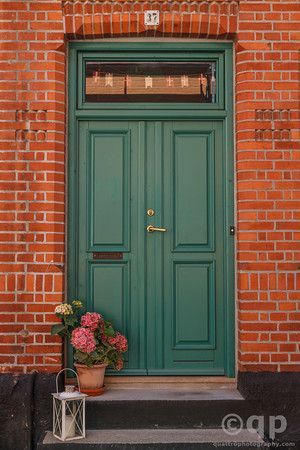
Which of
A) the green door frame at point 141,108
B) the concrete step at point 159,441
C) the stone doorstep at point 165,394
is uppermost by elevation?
A: the green door frame at point 141,108

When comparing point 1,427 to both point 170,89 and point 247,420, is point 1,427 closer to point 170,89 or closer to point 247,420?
point 247,420

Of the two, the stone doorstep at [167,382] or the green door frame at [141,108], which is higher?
the green door frame at [141,108]

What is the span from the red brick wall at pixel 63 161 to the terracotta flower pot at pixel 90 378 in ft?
0.81

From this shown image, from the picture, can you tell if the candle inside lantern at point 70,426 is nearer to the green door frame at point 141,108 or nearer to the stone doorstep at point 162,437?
the stone doorstep at point 162,437

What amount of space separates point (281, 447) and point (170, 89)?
3.28 m

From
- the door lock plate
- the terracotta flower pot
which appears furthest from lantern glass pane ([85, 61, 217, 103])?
the terracotta flower pot

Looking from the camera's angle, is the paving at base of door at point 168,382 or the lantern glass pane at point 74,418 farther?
the paving at base of door at point 168,382

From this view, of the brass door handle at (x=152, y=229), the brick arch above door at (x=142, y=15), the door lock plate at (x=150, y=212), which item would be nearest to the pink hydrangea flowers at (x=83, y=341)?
the brass door handle at (x=152, y=229)

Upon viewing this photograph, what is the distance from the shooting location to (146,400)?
4.80m

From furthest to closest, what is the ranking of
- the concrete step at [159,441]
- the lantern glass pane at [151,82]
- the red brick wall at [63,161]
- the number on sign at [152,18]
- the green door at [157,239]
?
the lantern glass pane at [151,82], the green door at [157,239], the number on sign at [152,18], the red brick wall at [63,161], the concrete step at [159,441]

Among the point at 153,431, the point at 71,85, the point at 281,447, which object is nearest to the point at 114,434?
the point at 153,431

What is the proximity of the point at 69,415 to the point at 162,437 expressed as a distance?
29.4 inches

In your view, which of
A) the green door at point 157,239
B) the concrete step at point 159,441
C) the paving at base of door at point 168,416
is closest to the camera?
the concrete step at point 159,441

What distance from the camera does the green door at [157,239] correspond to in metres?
5.28
